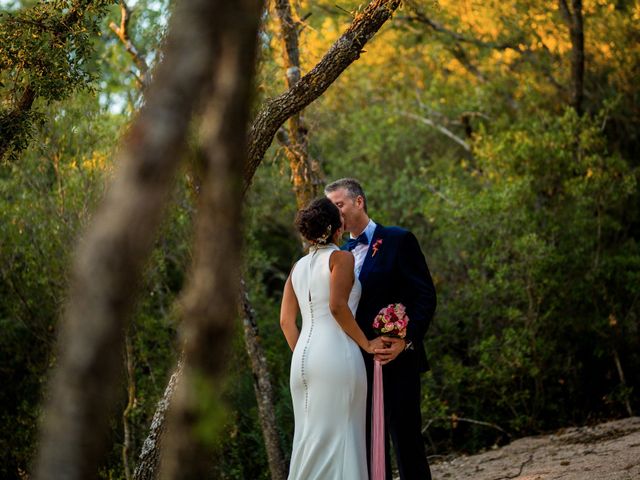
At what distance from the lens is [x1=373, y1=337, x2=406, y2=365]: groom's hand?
5.25m

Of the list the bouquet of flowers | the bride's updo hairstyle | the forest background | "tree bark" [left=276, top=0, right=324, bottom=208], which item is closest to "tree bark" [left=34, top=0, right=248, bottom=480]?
the bride's updo hairstyle

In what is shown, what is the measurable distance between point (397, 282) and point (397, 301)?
0.12 m

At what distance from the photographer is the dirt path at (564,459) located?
665cm

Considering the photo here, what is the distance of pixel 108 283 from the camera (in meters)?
2.19

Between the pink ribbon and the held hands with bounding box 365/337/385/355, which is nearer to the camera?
the pink ribbon

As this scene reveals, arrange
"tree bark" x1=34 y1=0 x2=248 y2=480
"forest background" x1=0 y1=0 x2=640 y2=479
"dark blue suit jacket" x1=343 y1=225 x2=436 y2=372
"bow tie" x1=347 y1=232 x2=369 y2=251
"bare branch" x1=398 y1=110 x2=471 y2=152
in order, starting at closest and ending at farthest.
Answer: "tree bark" x1=34 y1=0 x2=248 y2=480 < "dark blue suit jacket" x1=343 y1=225 x2=436 y2=372 < "bow tie" x1=347 y1=232 x2=369 y2=251 < "forest background" x1=0 y1=0 x2=640 y2=479 < "bare branch" x1=398 y1=110 x2=471 y2=152

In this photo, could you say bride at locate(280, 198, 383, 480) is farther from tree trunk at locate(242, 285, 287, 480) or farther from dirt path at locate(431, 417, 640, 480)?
tree trunk at locate(242, 285, 287, 480)

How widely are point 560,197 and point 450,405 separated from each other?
318 centimetres

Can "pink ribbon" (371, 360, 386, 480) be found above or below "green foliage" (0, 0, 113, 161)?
below

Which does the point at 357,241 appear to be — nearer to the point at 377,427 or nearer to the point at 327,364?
the point at 327,364

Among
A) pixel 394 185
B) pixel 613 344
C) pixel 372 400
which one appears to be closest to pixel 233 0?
pixel 372 400

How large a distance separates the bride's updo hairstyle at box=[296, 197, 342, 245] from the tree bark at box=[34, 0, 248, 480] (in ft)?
9.37

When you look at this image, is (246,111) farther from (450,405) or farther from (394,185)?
(394,185)

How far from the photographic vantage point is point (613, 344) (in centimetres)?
1131
